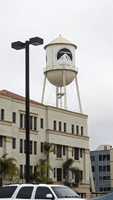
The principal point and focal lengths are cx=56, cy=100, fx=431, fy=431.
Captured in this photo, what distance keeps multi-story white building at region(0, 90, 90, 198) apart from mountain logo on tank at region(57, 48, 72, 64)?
7868 millimetres

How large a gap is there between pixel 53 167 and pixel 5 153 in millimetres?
10387

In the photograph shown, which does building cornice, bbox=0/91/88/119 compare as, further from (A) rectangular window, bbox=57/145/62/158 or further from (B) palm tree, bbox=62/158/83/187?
(B) palm tree, bbox=62/158/83/187

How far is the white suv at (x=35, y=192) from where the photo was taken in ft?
55.9

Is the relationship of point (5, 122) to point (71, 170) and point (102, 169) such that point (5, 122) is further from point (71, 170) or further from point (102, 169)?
point (102, 169)

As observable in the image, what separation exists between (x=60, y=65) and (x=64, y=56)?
1.72 meters

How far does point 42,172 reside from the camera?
56656 mm

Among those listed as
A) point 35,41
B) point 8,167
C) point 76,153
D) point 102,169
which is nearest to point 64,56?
point 76,153

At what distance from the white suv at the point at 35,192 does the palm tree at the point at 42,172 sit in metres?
36.1

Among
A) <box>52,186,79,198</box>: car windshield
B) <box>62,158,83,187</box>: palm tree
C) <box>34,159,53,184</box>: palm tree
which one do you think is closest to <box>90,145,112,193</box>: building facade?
<box>62,158,83,187</box>: palm tree

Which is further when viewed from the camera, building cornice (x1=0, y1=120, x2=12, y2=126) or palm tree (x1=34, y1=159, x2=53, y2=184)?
palm tree (x1=34, y1=159, x2=53, y2=184)

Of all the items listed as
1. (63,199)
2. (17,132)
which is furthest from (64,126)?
(63,199)

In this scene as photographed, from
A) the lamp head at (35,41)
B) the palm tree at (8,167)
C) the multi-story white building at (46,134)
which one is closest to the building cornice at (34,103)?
the multi-story white building at (46,134)

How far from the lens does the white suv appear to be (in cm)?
1703

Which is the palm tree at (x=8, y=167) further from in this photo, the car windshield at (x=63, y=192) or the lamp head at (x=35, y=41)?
the car windshield at (x=63, y=192)
